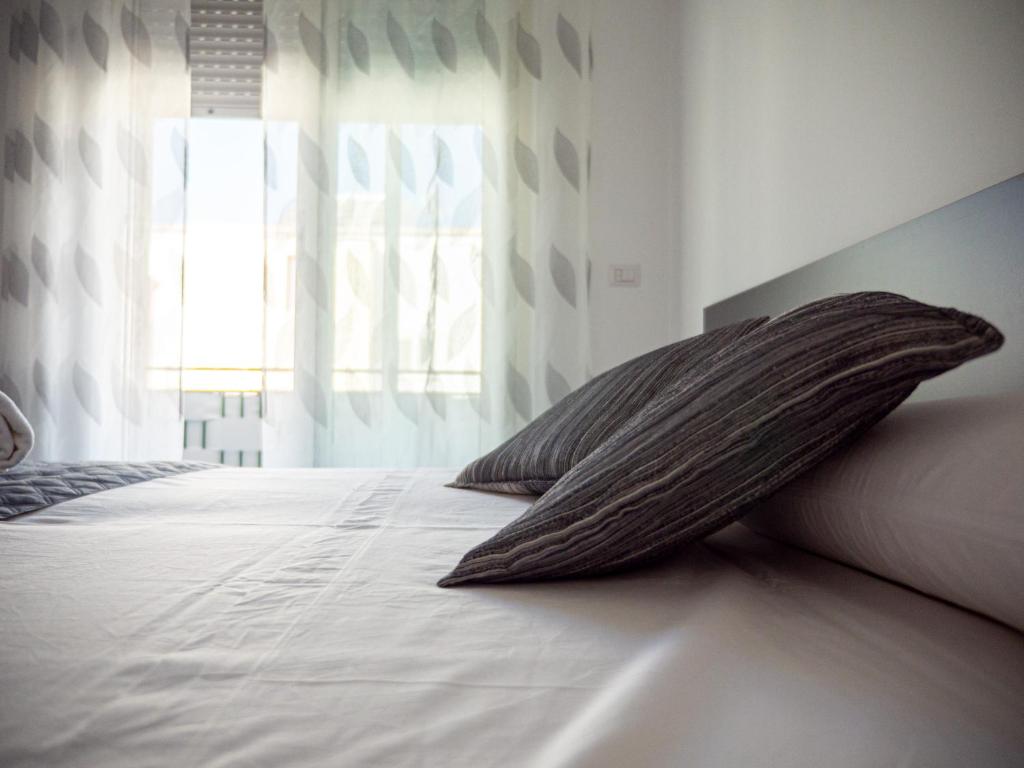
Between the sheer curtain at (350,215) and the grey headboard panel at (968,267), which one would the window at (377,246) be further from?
the grey headboard panel at (968,267)

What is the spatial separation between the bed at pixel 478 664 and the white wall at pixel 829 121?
729 mm

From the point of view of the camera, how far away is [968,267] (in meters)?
0.89

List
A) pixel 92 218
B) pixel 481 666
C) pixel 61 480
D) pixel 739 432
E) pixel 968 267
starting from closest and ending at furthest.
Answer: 1. pixel 481 666
2. pixel 739 432
3. pixel 968 267
4. pixel 61 480
5. pixel 92 218

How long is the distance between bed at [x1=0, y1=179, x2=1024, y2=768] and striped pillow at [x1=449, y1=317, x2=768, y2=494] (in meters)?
0.27

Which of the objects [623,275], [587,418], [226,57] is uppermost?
[226,57]

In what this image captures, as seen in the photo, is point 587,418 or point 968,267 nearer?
point 968,267

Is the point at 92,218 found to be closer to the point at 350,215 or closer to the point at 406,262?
the point at 350,215

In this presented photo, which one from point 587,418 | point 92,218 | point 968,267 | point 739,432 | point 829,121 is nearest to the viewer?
point 739,432

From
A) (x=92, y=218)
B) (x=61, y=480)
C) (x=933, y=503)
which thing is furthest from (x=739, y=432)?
(x=92, y=218)

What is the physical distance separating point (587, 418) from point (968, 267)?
517 millimetres

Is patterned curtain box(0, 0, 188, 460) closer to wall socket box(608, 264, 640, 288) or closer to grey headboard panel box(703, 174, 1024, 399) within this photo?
wall socket box(608, 264, 640, 288)

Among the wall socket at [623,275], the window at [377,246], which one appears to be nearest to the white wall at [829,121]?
the wall socket at [623,275]

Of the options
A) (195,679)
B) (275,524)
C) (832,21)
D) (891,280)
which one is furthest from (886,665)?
(832,21)

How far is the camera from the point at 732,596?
0.54 meters
